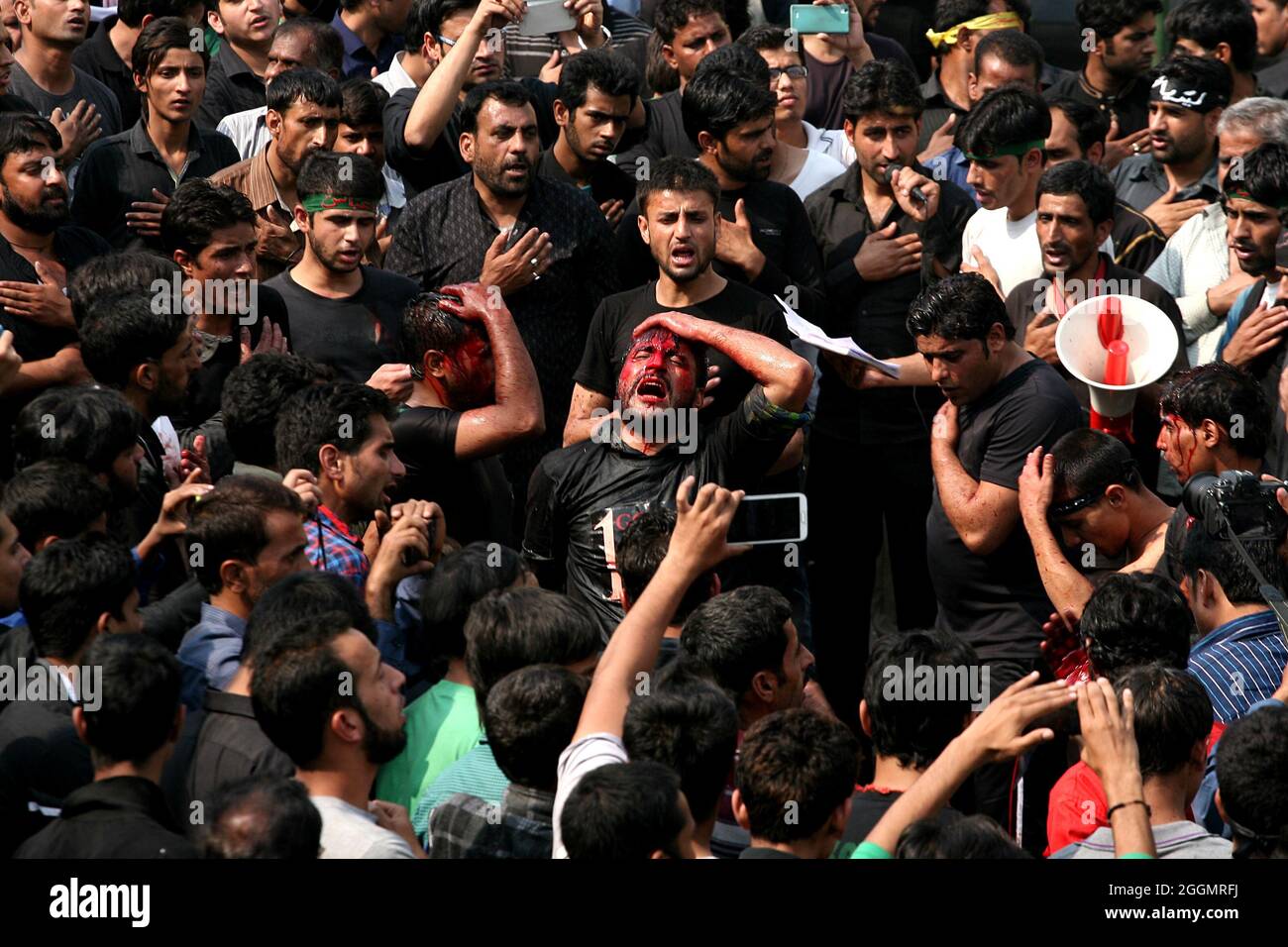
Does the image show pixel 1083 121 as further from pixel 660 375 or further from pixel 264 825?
pixel 264 825

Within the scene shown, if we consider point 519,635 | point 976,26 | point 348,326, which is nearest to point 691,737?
point 519,635

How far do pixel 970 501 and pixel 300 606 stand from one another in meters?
2.80

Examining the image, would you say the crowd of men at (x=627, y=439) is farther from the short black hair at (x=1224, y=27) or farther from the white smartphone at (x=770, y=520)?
the white smartphone at (x=770, y=520)

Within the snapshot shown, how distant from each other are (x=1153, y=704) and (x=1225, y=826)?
0.58 metres

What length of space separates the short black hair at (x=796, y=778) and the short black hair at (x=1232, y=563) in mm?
1779

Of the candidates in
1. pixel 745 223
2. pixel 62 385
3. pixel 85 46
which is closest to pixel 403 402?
pixel 62 385

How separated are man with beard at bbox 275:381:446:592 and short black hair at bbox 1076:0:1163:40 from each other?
5638 millimetres

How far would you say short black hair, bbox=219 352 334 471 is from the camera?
5805mm

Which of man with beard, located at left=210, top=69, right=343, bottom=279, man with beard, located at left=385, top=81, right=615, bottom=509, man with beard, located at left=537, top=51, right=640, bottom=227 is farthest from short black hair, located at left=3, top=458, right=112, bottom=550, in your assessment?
man with beard, located at left=537, top=51, right=640, bottom=227

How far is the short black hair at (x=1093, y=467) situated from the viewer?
6.06m

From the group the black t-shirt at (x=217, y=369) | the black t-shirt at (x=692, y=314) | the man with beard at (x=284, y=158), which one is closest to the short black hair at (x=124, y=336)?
the black t-shirt at (x=217, y=369)

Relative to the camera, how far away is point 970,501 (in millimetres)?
6375

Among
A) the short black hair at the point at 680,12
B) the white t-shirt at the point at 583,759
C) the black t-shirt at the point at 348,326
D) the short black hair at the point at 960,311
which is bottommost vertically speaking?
the white t-shirt at the point at 583,759

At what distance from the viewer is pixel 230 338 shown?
21.8ft
